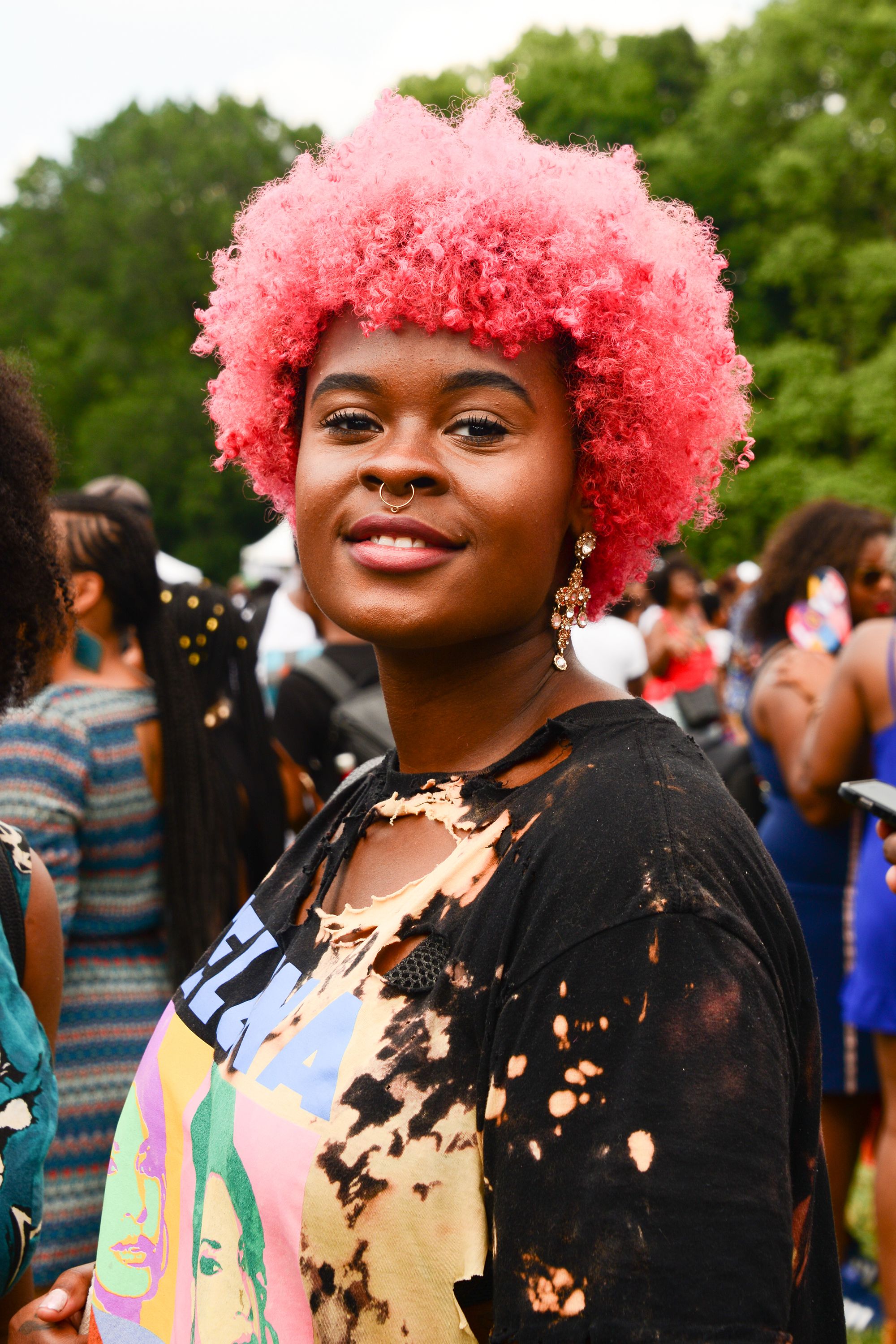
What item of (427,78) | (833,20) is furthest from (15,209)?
(833,20)

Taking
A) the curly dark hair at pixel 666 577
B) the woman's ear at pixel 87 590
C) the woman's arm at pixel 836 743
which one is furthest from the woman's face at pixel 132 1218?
the curly dark hair at pixel 666 577

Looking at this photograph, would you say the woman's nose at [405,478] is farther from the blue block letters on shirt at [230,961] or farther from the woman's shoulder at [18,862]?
the woman's shoulder at [18,862]

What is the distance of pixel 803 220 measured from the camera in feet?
99.5

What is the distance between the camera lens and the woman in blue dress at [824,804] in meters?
3.90

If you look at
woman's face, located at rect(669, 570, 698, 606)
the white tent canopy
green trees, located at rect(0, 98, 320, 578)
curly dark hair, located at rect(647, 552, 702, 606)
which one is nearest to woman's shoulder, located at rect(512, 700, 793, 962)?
curly dark hair, located at rect(647, 552, 702, 606)

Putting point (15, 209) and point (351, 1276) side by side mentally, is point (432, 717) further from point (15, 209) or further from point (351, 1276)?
point (15, 209)

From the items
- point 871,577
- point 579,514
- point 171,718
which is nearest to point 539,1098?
point 579,514

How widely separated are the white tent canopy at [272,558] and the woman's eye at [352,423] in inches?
410

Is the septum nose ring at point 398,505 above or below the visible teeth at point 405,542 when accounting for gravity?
above

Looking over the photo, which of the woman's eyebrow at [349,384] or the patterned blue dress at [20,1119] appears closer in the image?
the woman's eyebrow at [349,384]

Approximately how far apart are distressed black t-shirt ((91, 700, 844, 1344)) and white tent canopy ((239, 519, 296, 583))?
421 inches

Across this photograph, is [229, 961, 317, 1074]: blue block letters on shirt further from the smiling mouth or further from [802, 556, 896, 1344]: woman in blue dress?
[802, 556, 896, 1344]: woman in blue dress

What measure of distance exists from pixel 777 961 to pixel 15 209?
39271 mm

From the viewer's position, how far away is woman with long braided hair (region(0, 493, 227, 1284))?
3.01 m
